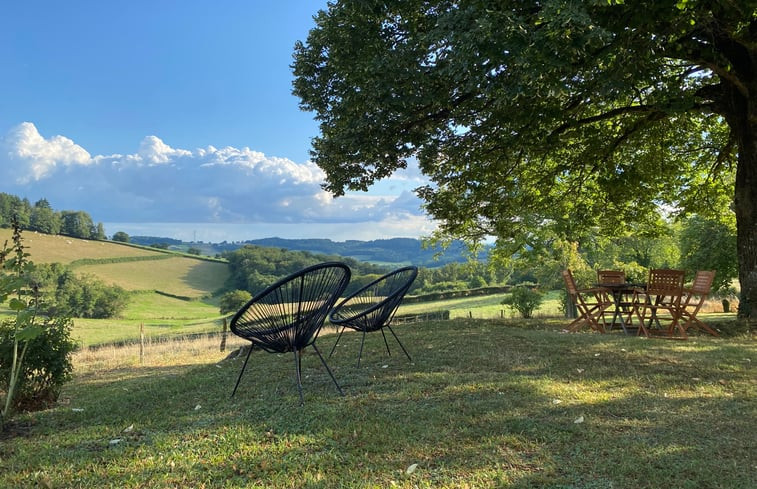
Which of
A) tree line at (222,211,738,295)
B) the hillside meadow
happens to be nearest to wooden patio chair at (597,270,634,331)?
tree line at (222,211,738,295)

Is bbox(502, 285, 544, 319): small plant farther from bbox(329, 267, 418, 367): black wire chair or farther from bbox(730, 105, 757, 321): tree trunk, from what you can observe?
bbox(329, 267, 418, 367): black wire chair

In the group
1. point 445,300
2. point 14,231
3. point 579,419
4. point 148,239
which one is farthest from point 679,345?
point 148,239

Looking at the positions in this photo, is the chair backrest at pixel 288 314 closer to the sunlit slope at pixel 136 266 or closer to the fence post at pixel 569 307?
the fence post at pixel 569 307

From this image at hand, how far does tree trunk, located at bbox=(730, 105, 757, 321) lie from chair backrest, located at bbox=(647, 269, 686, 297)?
1038mm

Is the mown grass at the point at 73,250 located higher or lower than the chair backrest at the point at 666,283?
higher

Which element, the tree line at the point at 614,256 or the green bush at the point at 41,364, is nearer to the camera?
the green bush at the point at 41,364

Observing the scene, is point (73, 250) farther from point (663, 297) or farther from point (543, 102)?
point (663, 297)

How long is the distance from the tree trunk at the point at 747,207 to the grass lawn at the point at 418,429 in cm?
349

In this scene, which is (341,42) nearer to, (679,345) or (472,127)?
(472,127)

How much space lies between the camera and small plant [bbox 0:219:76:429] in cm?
323

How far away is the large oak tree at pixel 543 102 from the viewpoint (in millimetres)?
4582

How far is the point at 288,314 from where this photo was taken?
3.56 m

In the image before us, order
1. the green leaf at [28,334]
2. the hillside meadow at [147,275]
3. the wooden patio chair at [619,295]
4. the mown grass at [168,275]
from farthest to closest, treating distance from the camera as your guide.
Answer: the mown grass at [168,275], the hillside meadow at [147,275], the wooden patio chair at [619,295], the green leaf at [28,334]

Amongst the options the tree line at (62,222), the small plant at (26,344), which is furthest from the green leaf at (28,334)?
the tree line at (62,222)
